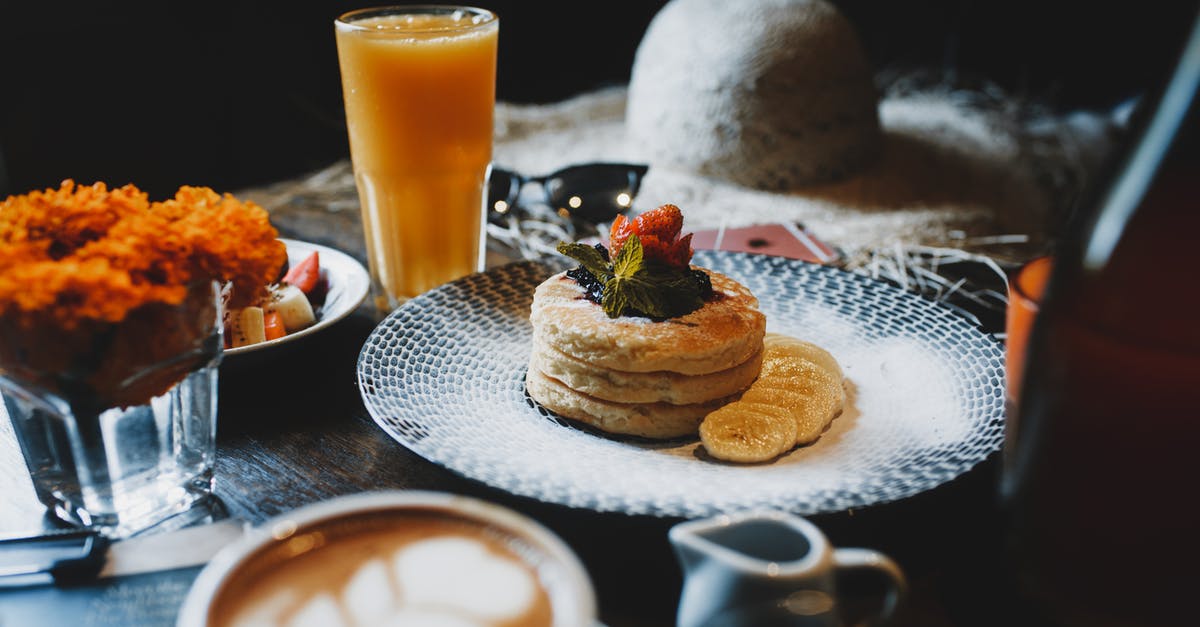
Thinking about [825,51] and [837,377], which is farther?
[825,51]

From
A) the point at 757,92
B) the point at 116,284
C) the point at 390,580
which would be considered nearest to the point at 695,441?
the point at 390,580

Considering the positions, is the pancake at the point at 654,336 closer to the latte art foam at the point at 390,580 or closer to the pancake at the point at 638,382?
the pancake at the point at 638,382

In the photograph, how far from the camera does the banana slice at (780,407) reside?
0.90 metres

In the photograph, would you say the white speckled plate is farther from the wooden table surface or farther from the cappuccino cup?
the cappuccino cup

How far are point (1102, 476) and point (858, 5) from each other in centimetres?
367

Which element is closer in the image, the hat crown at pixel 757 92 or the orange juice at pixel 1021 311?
the orange juice at pixel 1021 311

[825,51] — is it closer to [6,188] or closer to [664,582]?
[664,582]

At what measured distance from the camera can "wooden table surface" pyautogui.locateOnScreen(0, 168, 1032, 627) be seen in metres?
0.72

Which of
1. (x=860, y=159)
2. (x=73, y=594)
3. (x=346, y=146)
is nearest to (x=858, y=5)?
(x=860, y=159)

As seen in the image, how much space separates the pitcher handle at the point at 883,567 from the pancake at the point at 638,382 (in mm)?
404

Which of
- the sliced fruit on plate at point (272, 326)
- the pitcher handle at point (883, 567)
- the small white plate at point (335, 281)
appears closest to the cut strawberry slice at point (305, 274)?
the small white plate at point (335, 281)

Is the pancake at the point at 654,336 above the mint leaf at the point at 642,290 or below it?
below

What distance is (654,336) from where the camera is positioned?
0.96 m

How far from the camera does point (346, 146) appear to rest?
331 cm
